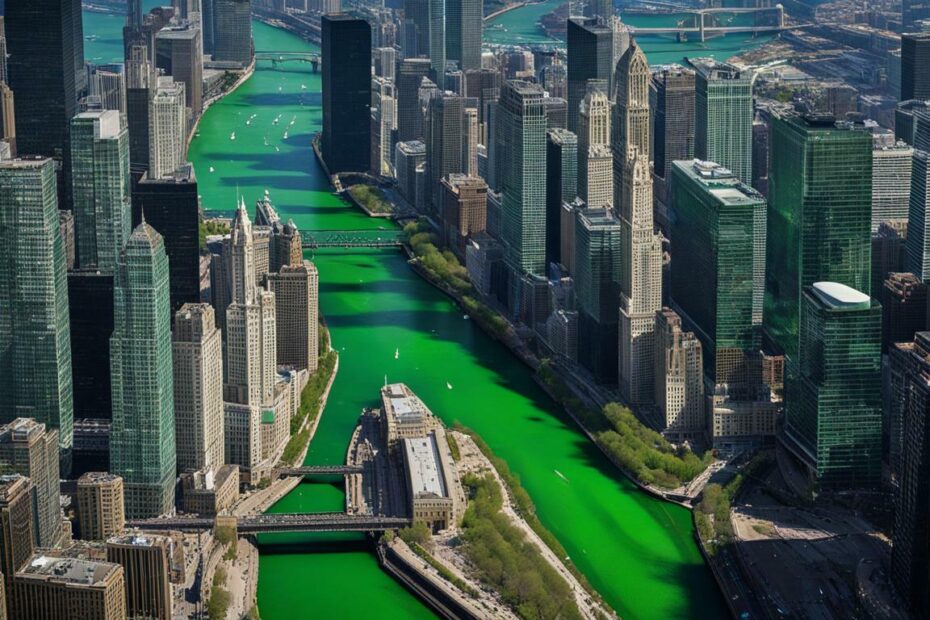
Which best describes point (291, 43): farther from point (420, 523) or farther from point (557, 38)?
point (420, 523)

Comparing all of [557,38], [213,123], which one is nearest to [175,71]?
[213,123]

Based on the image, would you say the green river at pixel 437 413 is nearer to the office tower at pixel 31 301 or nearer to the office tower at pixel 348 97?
the office tower at pixel 348 97

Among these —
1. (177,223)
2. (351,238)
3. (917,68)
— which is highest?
(917,68)

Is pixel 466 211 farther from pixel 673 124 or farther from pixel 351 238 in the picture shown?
pixel 673 124

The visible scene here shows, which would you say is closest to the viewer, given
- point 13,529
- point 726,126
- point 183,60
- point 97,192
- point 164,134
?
point 13,529

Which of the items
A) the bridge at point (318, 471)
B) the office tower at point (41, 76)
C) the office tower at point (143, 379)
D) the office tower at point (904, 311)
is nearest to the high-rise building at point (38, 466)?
the office tower at point (143, 379)

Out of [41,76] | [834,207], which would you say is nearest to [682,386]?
[834,207]
